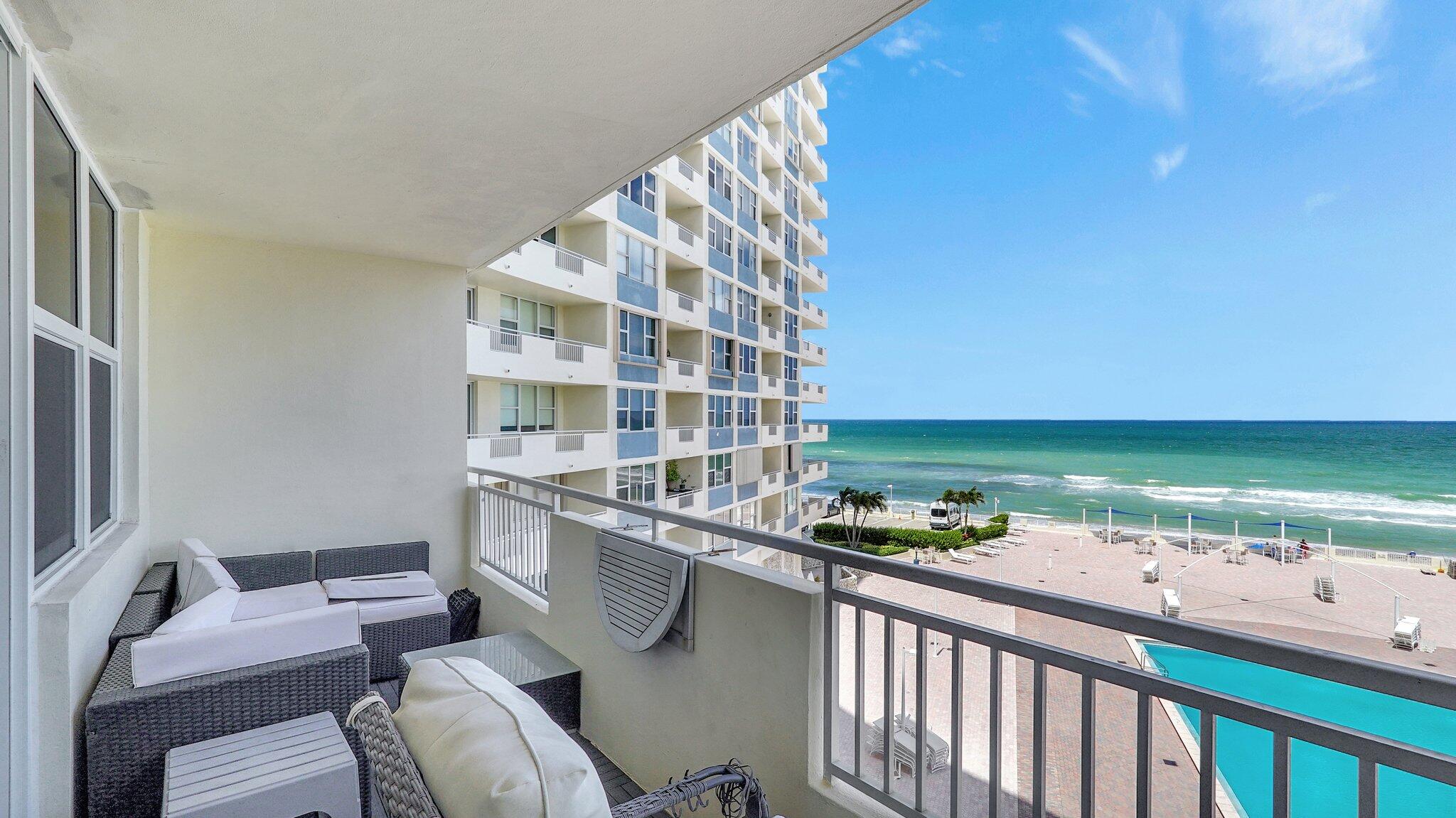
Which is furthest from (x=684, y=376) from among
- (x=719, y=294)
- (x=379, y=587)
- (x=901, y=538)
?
(x=379, y=587)

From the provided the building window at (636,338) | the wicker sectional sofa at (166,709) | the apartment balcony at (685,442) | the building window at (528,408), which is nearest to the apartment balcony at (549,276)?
the building window at (636,338)

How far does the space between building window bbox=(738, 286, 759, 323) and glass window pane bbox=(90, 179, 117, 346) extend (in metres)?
16.1

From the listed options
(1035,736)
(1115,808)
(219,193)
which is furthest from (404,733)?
(1115,808)

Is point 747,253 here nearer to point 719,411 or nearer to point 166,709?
point 719,411

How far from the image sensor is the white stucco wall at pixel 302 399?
4.04m

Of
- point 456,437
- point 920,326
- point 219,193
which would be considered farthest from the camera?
point 920,326

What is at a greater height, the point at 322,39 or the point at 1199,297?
the point at 1199,297

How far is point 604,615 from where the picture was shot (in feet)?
9.07

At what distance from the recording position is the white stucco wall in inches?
159

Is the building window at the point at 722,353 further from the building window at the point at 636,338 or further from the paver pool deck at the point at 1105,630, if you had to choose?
the paver pool deck at the point at 1105,630

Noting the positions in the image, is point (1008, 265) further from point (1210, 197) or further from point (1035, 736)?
point (1035, 736)

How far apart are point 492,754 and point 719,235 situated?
57.1ft

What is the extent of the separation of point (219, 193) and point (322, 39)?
2000mm

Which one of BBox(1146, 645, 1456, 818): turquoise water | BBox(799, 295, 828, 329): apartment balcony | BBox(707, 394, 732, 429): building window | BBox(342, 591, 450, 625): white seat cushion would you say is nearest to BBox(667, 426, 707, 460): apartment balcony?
BBox(707, 394, 732, 429): building window
